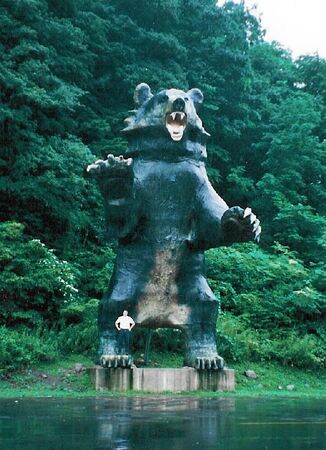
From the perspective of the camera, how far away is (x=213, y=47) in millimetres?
22797

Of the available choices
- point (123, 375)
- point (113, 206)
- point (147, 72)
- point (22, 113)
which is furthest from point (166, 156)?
point (147, 72)

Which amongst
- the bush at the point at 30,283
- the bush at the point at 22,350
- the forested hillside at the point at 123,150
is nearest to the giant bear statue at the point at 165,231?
the bush at the point at 22,350

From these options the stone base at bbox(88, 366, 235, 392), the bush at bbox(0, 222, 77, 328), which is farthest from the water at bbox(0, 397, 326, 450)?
the bush at bbox(0, 222, 77, 328)

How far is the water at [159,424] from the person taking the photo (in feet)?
15.4

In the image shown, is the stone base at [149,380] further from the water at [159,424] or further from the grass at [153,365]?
the water at [159,424]

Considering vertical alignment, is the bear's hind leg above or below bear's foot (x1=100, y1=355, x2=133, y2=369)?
above

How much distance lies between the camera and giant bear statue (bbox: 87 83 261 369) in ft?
31.9

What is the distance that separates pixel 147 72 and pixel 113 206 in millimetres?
10756

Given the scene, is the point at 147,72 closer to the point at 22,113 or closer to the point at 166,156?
the point at 22,113

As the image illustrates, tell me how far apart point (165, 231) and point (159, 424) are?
4368 mm

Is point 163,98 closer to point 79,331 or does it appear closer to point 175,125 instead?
point 175,125

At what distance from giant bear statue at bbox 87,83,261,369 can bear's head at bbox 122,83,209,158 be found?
1cm

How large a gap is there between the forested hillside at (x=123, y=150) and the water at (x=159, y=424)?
390 cm

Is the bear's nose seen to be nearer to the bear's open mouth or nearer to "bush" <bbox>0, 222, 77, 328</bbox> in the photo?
the bear's open mouth
